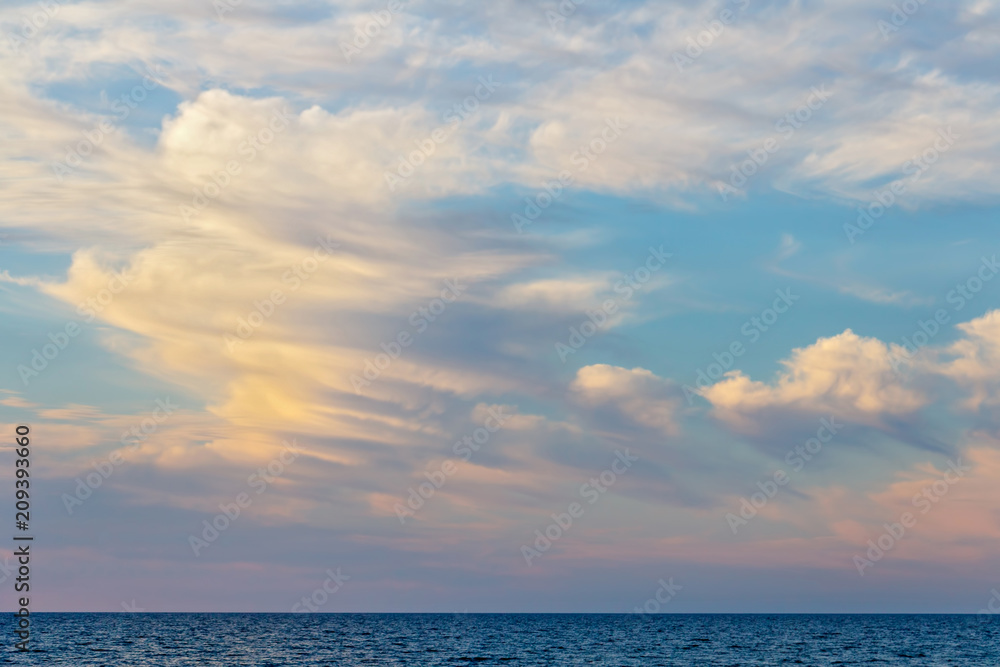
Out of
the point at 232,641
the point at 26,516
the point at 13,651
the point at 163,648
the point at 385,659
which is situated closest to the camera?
the point at 26,516

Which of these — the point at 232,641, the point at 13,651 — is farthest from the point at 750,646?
the point at 13,651

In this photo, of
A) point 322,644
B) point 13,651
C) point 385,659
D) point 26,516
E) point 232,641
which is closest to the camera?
point 26,516

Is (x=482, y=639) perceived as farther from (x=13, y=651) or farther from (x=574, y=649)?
(x=13, y=651)

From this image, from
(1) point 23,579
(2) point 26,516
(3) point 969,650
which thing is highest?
(2) point 26,516

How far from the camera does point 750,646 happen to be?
133375 mm

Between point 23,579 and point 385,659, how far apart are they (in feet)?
170

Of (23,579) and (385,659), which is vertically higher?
(23,579)

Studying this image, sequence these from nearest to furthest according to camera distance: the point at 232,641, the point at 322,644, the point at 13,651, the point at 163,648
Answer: the point at 13,651 → the point at 163,648 → the point at 322,644 → the point at 232,641

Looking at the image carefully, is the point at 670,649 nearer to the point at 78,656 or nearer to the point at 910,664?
the point at 910,664

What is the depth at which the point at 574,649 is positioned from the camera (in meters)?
125

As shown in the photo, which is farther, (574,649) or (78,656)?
(574,649)

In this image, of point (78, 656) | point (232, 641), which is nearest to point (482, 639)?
point (232, 641)

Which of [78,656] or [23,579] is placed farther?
[78,656]

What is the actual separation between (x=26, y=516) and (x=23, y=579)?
5185 millimetres
